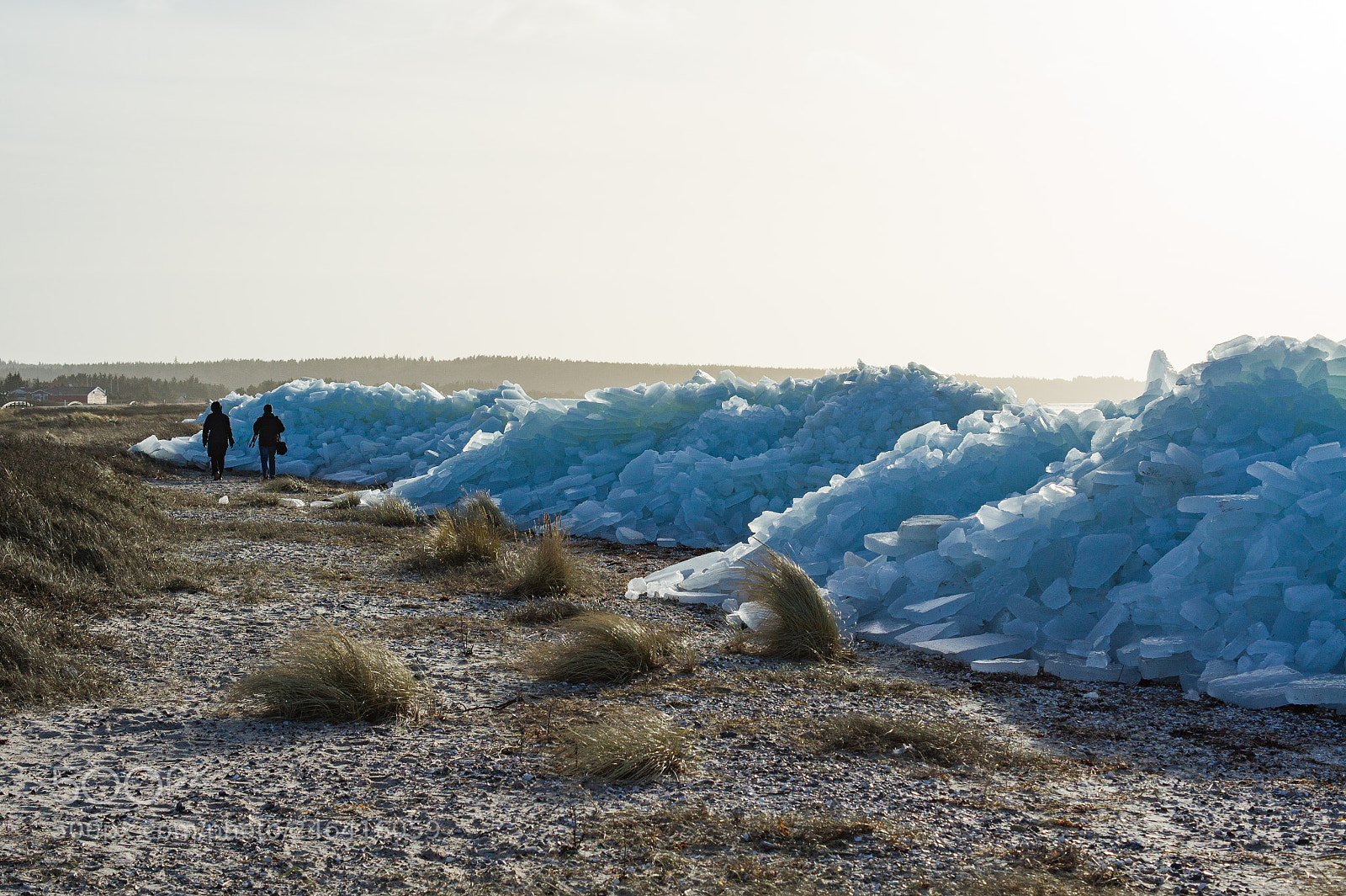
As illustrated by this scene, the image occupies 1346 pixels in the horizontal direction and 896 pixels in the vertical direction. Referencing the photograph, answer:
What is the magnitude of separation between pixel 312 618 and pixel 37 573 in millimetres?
1727

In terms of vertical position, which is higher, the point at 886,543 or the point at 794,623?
the point at 886,543

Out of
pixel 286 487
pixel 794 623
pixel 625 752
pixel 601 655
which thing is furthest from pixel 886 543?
pixel 286 487

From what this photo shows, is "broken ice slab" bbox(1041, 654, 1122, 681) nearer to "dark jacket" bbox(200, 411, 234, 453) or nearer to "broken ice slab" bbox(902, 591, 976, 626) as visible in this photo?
"broken ice slab" bbox(902, 591, 976, 626)

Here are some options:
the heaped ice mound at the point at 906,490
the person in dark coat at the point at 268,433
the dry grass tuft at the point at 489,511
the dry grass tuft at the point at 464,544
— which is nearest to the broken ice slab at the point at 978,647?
the heaped ice mound at the point at 906,490

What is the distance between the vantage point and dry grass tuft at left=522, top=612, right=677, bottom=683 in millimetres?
5453

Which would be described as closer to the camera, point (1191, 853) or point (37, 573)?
point (1191, 853)

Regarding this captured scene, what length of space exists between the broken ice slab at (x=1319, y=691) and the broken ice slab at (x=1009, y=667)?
1297 mm

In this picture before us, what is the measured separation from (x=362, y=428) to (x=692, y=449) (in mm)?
10972

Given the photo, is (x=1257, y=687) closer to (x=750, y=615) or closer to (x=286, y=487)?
(x=750, y=615)

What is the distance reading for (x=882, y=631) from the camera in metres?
6.84

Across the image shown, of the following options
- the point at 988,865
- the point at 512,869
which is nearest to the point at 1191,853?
the point at 988,865

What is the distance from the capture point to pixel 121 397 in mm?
65250

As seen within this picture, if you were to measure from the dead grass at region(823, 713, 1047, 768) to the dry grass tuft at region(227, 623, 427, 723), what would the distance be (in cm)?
196

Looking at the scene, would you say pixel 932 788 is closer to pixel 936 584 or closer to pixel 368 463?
pixel 936 584
